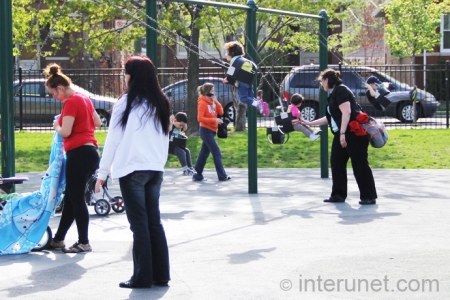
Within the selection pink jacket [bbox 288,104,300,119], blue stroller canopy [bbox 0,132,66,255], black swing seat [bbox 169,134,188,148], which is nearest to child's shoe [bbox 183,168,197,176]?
black swing seat [bbox 169,134,188,148]

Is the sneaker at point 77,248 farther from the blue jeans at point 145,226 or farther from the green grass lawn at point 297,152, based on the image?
the green grass lawn at point 297,152

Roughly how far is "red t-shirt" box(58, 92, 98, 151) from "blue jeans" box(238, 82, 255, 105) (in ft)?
10.4

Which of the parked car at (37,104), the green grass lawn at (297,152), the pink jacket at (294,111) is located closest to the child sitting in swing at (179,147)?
the green grass lawn at (297,152)

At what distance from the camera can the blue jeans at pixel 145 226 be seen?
621 cm

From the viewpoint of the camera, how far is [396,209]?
1017 centimetres

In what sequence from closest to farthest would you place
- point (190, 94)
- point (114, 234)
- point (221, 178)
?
point (114, 234)
point (221, 178)
point (190, 94)

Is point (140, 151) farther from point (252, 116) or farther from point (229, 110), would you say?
point (229, 110)

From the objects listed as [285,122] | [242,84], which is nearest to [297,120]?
[285,122]

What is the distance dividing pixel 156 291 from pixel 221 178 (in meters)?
7.26

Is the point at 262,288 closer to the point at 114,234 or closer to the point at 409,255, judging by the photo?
the point at 409,255

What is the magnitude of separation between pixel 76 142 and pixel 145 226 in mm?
1607

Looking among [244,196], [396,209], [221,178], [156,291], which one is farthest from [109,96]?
[156,291]

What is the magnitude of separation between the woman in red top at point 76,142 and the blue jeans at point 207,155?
18.9 ft

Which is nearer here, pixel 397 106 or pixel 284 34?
pixel 284 34
